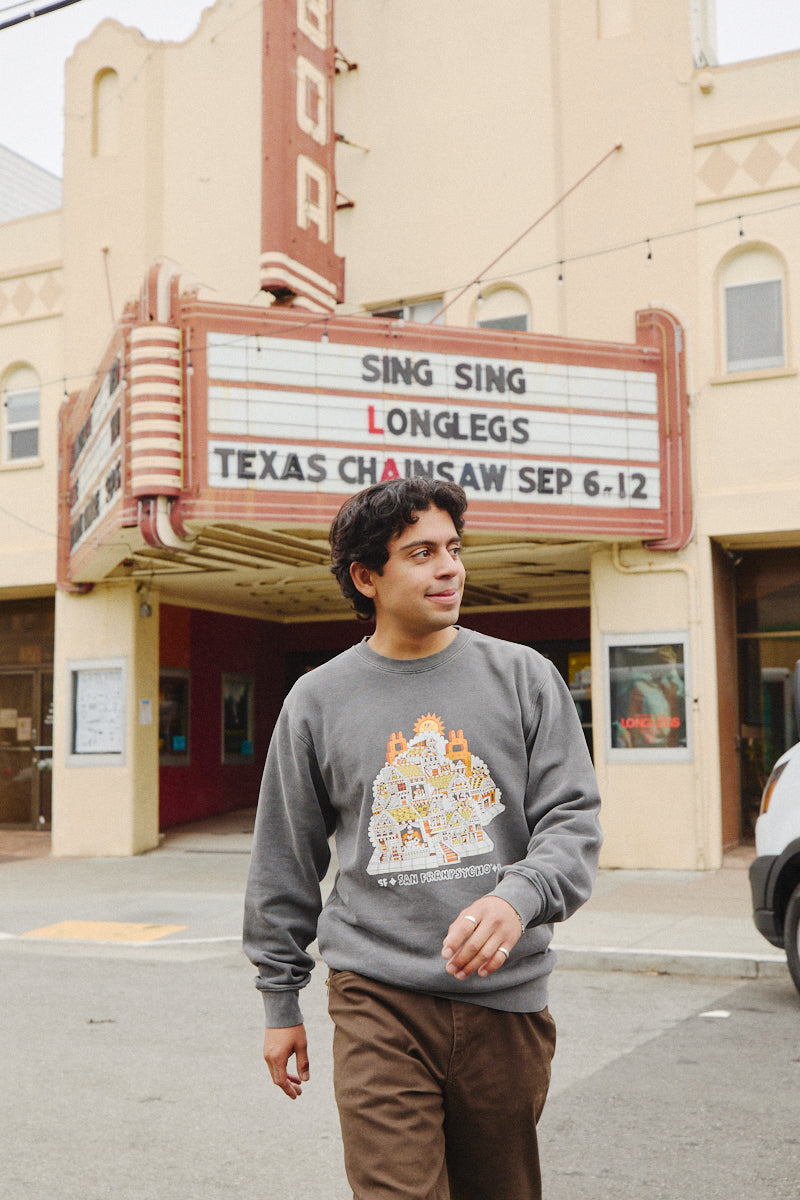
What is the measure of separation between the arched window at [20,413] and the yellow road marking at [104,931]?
8.08 metres

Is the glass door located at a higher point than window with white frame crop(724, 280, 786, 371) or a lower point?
lower

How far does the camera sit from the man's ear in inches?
112

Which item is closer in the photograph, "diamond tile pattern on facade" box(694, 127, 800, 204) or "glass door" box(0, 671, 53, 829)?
"diamond tile pattern on facade" box(694, 127, 800, 204)

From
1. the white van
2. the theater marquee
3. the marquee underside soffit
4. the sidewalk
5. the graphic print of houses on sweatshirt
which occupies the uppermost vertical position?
the theater marquee

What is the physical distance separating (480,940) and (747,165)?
1269 cm

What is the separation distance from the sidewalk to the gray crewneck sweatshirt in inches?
242

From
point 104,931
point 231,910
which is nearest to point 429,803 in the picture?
point 104,931

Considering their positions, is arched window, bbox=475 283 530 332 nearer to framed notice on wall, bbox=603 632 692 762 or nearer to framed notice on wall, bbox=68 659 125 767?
framed notice on wall, bbox=603 632 692 762

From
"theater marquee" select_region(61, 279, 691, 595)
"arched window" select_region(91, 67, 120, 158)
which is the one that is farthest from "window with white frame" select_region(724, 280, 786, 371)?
"arched window" select_region(91, 67, 120, 158)

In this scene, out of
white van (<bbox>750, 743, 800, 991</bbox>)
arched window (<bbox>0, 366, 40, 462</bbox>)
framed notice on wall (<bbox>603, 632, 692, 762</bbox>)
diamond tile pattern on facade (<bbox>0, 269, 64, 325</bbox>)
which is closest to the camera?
white van (<bbox>750, 743, 800, 991</bbox>)

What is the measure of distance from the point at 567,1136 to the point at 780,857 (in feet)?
9.09

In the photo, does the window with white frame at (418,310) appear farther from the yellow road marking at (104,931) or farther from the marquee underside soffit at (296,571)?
the yellow road marking at (104,931)

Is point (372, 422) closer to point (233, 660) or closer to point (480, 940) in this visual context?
point (233, 660)

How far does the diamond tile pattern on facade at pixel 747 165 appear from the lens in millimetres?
13164
